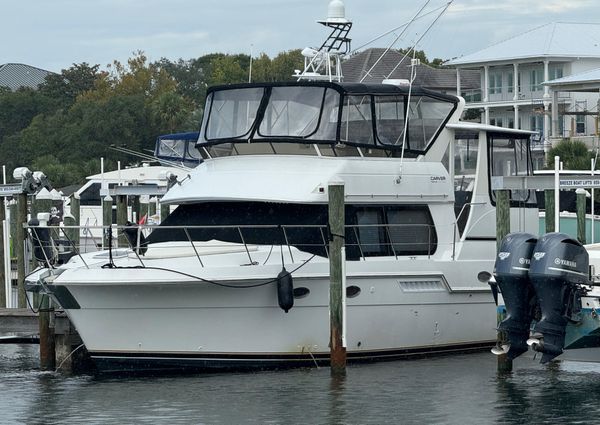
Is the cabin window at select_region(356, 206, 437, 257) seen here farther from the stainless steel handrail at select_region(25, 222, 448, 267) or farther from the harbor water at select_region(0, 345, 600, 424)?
the harbor water at select_region(0, 345, 600, 424)

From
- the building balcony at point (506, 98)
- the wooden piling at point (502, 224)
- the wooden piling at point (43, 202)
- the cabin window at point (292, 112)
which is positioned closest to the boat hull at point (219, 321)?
the wooden piling at point (502, 224)

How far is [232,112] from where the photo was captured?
21188 millimetres

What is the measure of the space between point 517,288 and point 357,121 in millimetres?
4302

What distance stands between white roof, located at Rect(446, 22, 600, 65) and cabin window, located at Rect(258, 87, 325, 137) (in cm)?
3958

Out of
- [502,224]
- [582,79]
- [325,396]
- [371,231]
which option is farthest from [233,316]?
[582,79]

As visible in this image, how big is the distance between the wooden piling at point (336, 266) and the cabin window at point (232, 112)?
105 inches

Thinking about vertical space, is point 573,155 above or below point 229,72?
below

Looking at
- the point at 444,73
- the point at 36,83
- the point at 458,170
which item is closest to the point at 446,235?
the point at 458,170

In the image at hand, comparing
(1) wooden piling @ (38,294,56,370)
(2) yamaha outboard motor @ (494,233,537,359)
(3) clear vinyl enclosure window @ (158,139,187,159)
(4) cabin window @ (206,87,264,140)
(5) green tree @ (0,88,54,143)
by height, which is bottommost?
(1) wooden piling @ (38,294,56,370)

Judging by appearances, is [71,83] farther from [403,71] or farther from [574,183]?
[574,183]

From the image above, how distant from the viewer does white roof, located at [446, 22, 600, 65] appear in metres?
59.8

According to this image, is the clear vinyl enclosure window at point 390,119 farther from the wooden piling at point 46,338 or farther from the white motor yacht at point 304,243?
the wooden piling at point 46,338

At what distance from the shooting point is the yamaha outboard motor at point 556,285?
17.2m

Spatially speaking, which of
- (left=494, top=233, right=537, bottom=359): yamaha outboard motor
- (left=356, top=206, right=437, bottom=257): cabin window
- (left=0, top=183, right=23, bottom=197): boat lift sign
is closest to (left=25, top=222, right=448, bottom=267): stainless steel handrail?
(left=356, top=206, right=437, bottom=257): cabin window
